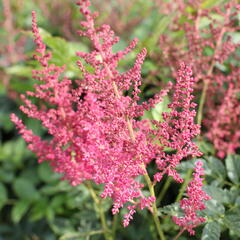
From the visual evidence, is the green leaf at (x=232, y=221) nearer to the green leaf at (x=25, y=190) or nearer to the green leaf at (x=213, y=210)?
the green leaf at (x=213, y=210)

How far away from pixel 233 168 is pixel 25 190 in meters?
1.36

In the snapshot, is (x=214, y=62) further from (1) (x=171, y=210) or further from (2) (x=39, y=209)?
(2) (x=39, y=209)

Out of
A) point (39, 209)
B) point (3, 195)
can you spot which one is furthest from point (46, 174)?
point (3, 195)

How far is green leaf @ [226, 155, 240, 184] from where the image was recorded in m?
1.29

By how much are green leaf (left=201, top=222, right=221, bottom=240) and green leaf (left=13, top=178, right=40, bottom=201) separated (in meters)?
1.37

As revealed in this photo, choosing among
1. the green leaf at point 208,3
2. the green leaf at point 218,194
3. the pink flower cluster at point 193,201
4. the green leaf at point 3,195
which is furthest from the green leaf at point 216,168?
the green leaf at point 3,195

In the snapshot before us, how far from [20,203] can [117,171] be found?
4.67 feet

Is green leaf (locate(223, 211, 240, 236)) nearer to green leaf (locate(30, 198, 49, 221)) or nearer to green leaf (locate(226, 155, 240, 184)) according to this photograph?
green leaf (locate(226, 155, 240, 184))

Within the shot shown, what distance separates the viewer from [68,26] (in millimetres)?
2496

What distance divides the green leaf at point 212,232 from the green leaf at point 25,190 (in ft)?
4.48

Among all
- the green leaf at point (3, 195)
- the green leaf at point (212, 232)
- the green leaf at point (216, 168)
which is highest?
the green leaf at point (216, 168)

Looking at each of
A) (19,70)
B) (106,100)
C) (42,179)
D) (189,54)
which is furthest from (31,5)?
(106,100)

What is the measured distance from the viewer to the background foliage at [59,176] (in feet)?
4.21

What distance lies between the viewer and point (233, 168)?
1.31 m
